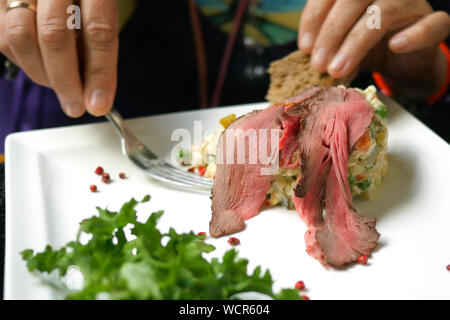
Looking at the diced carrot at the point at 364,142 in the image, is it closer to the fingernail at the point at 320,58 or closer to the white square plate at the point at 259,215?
the white square plate at the point at 259,215

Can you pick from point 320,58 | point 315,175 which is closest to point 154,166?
point 315,175

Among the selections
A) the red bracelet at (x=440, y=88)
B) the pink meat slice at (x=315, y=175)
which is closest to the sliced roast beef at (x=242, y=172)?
the pink meat slice at (x=315, y=175)

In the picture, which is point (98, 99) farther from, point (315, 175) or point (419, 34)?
point (419, 34)

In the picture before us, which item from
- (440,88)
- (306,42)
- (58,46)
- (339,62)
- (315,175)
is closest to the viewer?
(315,175)

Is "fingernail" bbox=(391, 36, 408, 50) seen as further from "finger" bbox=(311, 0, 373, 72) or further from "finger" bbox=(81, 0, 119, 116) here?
"finger" bbox=(81, 0, 119, 116)

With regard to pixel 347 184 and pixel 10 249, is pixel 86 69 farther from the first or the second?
pixel 347 184

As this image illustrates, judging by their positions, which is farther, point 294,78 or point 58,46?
point 294,78
